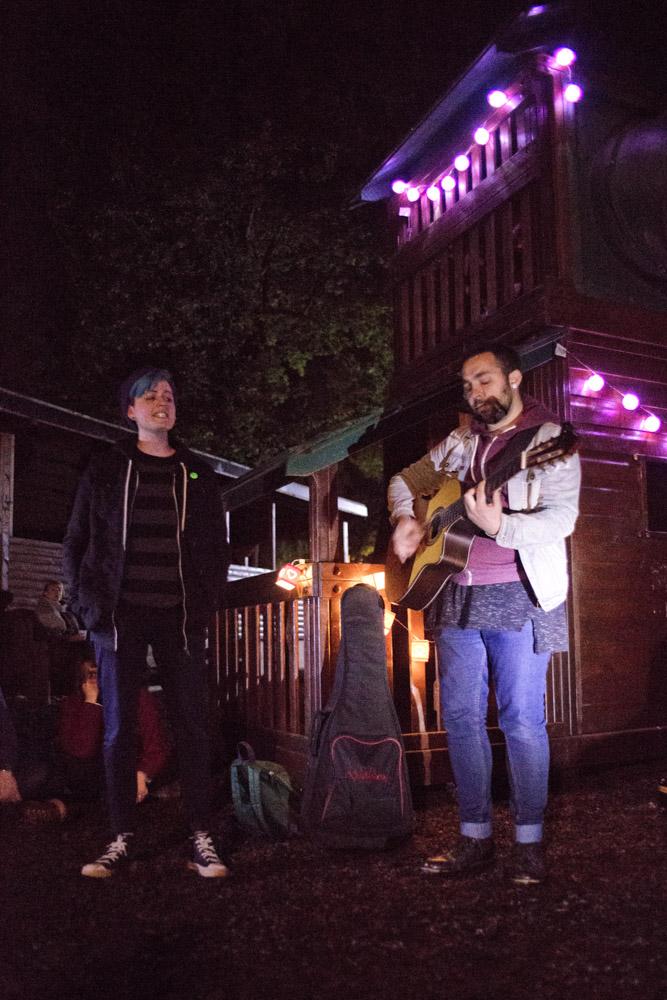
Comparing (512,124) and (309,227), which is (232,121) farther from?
(512,124)

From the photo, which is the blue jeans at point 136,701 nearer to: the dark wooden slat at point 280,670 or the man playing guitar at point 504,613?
the man playing guitar at point 504,613

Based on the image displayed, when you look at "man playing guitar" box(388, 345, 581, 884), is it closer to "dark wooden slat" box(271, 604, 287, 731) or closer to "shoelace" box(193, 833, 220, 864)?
"shoelace" box(193, 833, 220, 864)

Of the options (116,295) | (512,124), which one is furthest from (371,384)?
(512,124)

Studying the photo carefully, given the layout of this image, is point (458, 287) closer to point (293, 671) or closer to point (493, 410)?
point (293, 671)

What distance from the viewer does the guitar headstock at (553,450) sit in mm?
3586

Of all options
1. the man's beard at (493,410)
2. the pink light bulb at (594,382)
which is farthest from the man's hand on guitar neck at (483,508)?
the pink light bulb at (594,382)

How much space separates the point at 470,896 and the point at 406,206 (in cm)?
738

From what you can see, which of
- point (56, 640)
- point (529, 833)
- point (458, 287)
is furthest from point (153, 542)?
point (56, 640)

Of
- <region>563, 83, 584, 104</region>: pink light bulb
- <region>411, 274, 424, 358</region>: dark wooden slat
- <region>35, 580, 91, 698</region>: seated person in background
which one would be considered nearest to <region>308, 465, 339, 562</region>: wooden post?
<region>411, 274, 424, 358</region>: dark wooden slat

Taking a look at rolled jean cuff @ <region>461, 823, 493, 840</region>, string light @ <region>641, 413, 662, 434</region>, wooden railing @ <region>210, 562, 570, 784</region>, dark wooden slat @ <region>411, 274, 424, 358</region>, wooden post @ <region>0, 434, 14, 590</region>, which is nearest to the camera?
rolled jean cuff @ <region>461, 823, 493, 840</region>

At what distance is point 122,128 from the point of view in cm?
1781

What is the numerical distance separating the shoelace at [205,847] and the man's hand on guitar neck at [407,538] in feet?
5.51

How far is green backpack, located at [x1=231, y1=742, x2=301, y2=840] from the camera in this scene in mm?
4828

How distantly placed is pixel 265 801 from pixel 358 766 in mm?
596
